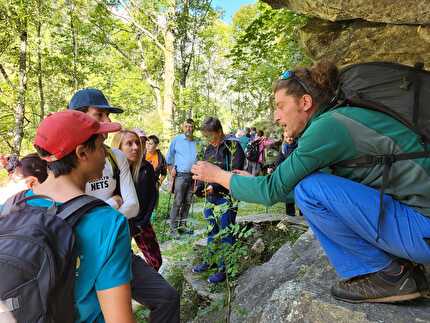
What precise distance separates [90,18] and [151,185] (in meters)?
14.4

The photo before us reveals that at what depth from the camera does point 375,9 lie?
176 inches

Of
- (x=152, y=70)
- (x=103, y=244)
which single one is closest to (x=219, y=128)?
(x=103, y=244)

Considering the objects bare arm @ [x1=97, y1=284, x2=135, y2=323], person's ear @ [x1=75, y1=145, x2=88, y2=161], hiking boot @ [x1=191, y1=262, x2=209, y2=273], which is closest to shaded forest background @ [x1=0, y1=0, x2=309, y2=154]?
hiking boot @ [x1=191, y1=262, x2=209, y2=273]

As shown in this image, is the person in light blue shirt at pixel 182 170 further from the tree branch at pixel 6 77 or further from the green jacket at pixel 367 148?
the tree branch at pixel 6 77

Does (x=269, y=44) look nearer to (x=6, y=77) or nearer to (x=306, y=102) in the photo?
(x=306, y=102)

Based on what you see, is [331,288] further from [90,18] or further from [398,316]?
[90,18]

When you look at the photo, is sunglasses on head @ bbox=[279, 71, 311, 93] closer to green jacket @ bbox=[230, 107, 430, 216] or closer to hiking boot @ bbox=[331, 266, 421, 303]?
green jacket @ bbox=[230, 107, 430, 216]

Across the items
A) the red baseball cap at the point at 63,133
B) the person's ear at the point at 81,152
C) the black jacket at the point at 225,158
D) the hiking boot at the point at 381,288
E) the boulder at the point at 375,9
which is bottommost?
the hiking boot at the point at 381,288

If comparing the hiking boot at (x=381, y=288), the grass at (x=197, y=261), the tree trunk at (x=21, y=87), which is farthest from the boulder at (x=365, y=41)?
the tree trunk at (x=21, y=87)

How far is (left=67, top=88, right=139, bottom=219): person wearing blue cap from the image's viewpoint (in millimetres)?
2656

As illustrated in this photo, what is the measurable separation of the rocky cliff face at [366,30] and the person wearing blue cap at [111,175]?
3.48 metres

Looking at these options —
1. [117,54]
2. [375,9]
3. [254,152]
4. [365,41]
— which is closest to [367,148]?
[375,9]

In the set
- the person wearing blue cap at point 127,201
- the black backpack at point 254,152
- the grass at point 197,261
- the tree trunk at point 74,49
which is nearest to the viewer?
the person wearing blue cap at point 127,201

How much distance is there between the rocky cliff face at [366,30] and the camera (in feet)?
14.5
